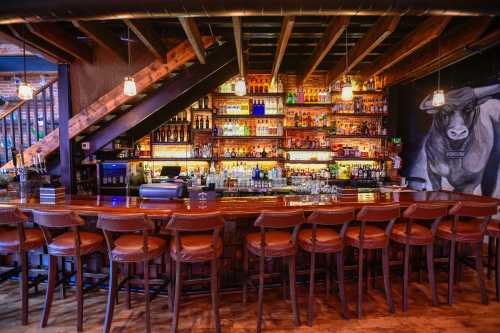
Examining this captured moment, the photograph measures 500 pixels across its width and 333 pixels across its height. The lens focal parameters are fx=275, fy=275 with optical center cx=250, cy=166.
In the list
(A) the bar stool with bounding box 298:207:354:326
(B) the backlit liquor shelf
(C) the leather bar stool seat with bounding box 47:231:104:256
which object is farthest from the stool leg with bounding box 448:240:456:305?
(C) the leather bar stool seat with bounding box 47:231:104:256

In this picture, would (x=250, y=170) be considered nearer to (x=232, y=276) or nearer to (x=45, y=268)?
(x=232, y=276)

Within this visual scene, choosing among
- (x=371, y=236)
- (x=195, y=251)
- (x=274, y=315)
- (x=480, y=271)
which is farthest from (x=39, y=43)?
(x=480, y=271)

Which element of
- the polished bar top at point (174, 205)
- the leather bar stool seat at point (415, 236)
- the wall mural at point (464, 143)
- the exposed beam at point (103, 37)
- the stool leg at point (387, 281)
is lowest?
the stool leg at point (387, 281)

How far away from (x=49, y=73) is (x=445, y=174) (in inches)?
352

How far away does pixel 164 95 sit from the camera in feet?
15.9

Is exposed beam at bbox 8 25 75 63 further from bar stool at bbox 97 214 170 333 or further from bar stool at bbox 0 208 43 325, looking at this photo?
bar stool at bbox 97 214 170 333

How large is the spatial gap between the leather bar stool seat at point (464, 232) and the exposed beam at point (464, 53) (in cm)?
247

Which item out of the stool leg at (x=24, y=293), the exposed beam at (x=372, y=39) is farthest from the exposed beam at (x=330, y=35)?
the stool leg at (x=24, y=293)

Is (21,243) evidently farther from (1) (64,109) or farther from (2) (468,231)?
(2) (468,231)

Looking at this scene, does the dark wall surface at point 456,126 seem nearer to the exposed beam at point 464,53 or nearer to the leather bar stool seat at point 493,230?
the exposed beam at point 464,53

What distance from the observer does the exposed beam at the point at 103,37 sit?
11.2 feet

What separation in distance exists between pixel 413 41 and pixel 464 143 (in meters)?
2.27

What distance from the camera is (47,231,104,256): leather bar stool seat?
103 inches

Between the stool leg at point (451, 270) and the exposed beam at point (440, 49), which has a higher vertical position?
the exposed beam at point (440, 49)
